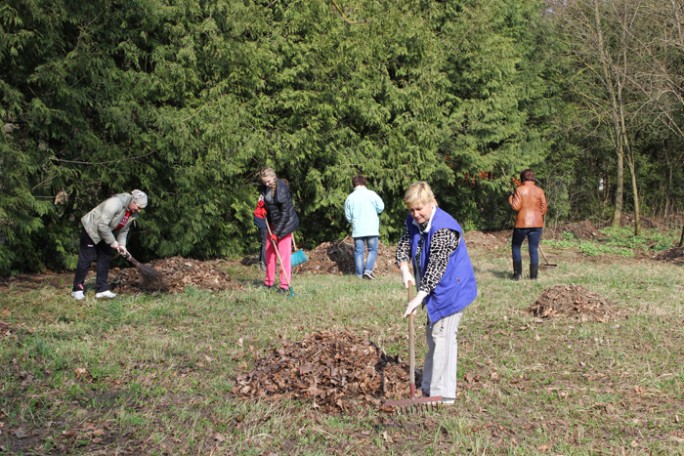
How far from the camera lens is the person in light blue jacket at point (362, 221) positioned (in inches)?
486

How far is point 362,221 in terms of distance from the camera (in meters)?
12.3

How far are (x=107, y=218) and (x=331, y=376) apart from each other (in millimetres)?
4607

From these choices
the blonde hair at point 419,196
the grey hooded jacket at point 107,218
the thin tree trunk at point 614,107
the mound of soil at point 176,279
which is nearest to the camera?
the blonde hair at point 419,196

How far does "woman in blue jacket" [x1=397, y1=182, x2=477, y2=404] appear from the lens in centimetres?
532

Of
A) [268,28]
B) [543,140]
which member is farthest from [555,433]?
[543,140]

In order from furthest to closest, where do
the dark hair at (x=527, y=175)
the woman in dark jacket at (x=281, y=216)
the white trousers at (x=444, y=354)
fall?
the dark hair at (x=527, y=175) < the woman in dark jacket at (x=281, y=216) < the white trousers at (x=444, y=354)

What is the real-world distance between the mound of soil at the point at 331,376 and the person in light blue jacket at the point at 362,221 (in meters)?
5.95

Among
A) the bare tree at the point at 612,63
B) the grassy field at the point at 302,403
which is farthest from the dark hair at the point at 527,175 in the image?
the bare tree at the point at 612,63

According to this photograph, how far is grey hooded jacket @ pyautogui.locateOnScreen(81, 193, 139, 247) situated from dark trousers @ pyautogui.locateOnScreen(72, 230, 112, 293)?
0.57 ft

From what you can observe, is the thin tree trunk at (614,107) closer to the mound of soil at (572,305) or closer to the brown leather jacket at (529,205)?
the brown leather jacket at (529,205)

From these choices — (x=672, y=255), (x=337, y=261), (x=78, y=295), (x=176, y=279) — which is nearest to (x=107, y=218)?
(x=78, y=295)

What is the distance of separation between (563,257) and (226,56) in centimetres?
870

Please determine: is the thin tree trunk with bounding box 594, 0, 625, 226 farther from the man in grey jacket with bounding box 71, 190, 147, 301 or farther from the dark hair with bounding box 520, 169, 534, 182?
the man in grey jacket with bounding box 71, 190, 147, 301

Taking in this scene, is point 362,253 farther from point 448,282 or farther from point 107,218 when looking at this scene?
point 448,282
